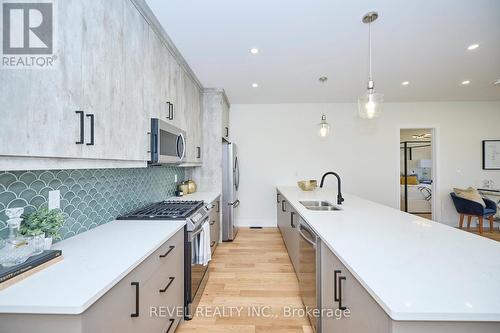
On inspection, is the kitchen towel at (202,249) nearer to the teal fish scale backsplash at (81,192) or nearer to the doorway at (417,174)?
the teal fish scale backsplash at (81,192)

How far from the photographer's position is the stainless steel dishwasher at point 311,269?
5.13 feet

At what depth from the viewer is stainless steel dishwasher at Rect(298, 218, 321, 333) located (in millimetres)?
1564

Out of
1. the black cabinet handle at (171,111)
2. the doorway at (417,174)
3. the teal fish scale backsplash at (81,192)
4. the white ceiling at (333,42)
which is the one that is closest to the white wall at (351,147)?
the doorway at (417,174)

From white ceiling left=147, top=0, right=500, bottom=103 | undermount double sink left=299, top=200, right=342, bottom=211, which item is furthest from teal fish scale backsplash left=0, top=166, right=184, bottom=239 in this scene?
undermount double sink left=299, top=200, right=342, bottom=211

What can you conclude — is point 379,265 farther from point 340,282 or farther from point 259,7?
point 259,7

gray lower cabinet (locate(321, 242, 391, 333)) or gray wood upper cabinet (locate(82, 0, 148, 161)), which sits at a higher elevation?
gray wood upper cabinet (locate(82, 0, 148, 161))

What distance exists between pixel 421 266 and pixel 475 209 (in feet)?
15.6

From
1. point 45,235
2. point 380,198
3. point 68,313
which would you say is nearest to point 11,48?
point 45,235

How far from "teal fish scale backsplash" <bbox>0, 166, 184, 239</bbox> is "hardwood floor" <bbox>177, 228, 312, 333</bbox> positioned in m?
1.13

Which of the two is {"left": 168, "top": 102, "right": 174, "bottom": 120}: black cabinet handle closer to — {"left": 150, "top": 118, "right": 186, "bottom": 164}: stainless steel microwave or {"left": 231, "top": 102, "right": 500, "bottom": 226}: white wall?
{"left": 150, "top": 118, "right": 186, "bottom": 164}: stainless steel microwave

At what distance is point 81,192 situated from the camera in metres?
1.53

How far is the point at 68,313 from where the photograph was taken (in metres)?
0.76

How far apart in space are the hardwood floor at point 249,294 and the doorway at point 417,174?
4447mm

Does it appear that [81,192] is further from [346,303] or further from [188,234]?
[346,303]
